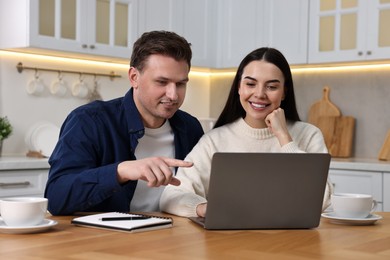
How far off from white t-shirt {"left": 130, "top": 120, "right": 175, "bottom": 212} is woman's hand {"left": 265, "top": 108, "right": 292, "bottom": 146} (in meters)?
0.39

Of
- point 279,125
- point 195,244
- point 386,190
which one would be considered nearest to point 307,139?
point 279,125

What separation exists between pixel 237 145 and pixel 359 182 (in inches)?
63.3

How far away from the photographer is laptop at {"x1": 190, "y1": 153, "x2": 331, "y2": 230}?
1.75 meters

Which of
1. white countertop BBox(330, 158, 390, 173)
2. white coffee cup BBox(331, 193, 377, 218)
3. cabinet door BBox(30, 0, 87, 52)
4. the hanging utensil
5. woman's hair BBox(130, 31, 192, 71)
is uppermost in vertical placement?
cabinet door BBox(30, 0, 87, 52)

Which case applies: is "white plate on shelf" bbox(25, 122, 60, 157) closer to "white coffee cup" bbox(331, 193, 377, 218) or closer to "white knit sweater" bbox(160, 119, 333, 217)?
"white knit sweater" bbox(160, 119, 333, 217)

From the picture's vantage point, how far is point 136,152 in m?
2.57

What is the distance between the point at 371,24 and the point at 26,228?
312cm

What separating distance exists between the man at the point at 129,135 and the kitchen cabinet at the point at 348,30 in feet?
6.41

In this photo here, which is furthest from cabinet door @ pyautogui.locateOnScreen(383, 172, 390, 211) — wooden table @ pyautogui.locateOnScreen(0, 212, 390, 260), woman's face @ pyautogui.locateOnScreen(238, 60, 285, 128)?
wooden table @ pyautogui.locateOnScreen(0, 212, 390, 260)

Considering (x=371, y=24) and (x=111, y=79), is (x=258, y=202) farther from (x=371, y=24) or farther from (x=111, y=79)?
(x=111, y=79)

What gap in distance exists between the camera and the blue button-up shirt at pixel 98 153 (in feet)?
6.85

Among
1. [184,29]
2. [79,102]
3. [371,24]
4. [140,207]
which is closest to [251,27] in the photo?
[184,29]

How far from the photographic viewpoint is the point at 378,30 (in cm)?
425

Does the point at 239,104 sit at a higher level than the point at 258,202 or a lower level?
higher
